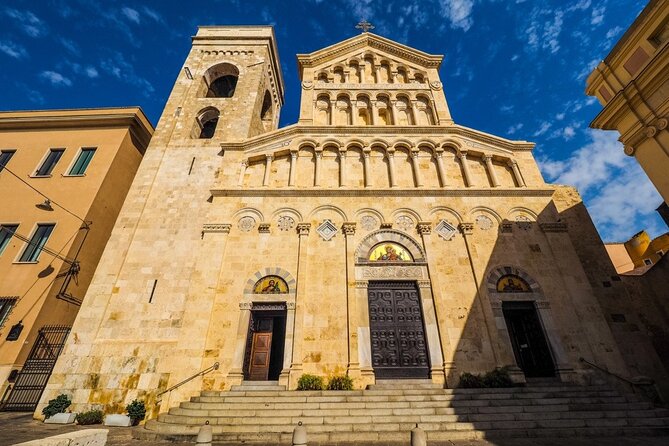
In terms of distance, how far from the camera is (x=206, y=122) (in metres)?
21.0

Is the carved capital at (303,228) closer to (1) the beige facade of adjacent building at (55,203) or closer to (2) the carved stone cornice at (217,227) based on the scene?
(2) the carved stone cornice at (217,227)

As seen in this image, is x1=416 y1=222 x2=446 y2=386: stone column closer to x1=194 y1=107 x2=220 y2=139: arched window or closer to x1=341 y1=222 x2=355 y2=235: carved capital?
x1=341 y1=222 x2=355 y2=235: carved capital

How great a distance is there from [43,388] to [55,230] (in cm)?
702

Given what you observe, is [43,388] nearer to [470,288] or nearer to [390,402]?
[390,402]

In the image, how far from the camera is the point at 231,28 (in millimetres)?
24484

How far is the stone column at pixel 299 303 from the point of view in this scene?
1098 centimetres

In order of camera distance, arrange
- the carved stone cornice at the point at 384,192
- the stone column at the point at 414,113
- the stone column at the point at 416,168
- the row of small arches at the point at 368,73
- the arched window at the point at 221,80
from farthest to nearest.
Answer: the arched window at the point at 221,80 → the row of small arches at the point at 368,73 → the stone column at the point at 414,113 → the stone column at the point at 416,168 → the carved stone cornice at the point at 384,192

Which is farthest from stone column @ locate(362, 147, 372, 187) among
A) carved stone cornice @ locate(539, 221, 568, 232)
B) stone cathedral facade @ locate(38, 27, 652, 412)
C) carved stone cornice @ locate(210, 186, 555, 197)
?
carved stone cornice @ locate(539, 221, 568, 232)

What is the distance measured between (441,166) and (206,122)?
641 inches

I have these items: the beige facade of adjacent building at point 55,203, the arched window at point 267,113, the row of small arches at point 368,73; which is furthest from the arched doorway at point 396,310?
the arched window at point 267,113

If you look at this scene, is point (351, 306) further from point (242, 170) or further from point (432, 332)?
point (242, 170)

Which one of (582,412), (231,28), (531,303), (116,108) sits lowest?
(582,412)

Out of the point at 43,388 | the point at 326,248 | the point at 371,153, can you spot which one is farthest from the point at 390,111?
the point at 43,388

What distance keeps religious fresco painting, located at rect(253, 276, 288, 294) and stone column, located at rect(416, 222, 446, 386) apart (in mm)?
5949
